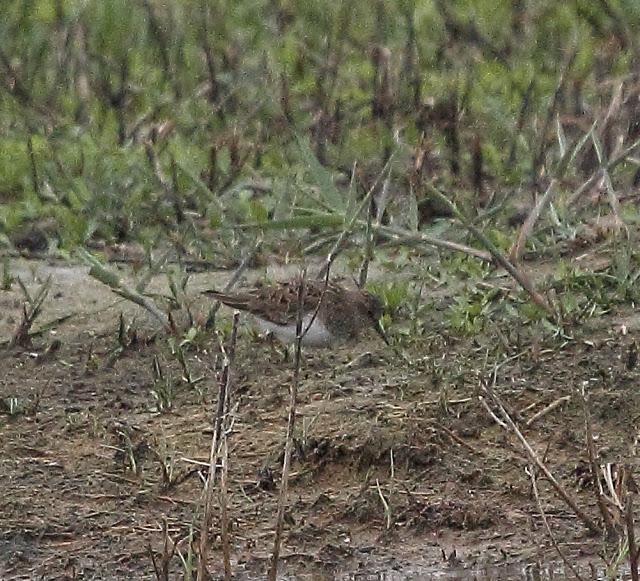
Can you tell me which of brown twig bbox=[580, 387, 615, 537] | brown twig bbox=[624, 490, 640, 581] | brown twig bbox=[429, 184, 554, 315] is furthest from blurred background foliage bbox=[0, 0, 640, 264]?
brown twig bbox=[624, 490, 640, 581]

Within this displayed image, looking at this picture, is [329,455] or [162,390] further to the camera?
[162,390]

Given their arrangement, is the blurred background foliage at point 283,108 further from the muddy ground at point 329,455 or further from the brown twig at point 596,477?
the brown twig at point 596,477

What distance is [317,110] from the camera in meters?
8.96

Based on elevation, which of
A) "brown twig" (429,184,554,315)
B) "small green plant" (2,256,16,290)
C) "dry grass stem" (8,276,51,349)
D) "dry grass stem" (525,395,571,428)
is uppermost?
"brown twig" (429,184,554,315)

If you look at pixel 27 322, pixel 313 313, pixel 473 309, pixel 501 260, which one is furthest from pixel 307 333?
pixel 501 260

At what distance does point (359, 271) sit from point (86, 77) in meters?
3.05

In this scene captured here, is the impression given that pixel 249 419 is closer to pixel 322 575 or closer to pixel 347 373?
pixel 347 373

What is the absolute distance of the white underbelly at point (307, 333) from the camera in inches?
247

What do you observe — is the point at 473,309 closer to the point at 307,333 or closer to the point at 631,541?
the point at 307,333

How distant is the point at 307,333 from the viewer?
634 cm

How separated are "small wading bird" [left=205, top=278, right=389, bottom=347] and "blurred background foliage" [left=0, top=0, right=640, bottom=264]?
289 millimetres

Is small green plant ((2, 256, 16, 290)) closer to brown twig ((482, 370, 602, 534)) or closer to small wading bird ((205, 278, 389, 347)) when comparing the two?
small wading bird ((205, 278, 389, 347))

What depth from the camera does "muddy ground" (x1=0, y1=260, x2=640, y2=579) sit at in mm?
5012

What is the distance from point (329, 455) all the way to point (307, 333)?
1.02 m
